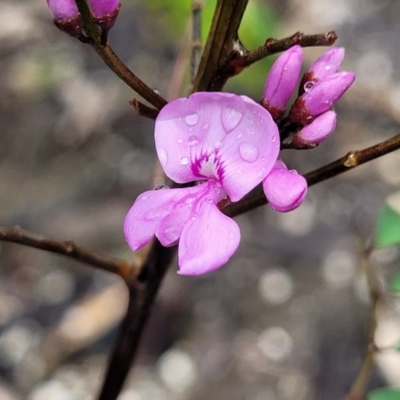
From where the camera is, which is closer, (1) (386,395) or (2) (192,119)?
(2) (192,119)

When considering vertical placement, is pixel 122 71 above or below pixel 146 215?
above

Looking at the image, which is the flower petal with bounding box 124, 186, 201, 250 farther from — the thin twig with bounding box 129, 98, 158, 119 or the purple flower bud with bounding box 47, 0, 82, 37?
the purple flower bud with bounding box 47, 0, 82, 37

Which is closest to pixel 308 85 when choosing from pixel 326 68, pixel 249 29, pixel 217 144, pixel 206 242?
pixel 326 68

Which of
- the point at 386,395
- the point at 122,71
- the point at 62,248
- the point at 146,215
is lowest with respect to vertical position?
the point at 386,395

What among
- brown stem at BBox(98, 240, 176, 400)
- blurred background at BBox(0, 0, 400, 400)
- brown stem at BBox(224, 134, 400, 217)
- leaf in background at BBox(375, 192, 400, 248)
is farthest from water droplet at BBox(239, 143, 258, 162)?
blurred background at BBox(0, 0, 400, 400)

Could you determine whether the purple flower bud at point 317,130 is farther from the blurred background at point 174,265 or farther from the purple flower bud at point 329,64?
the blurred background at point 174,265

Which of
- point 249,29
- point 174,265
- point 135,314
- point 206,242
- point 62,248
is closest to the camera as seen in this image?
point 206,242

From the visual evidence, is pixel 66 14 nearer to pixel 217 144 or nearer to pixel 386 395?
pixel 217 144

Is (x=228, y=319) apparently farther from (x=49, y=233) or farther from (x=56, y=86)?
(x=56, y=86)
